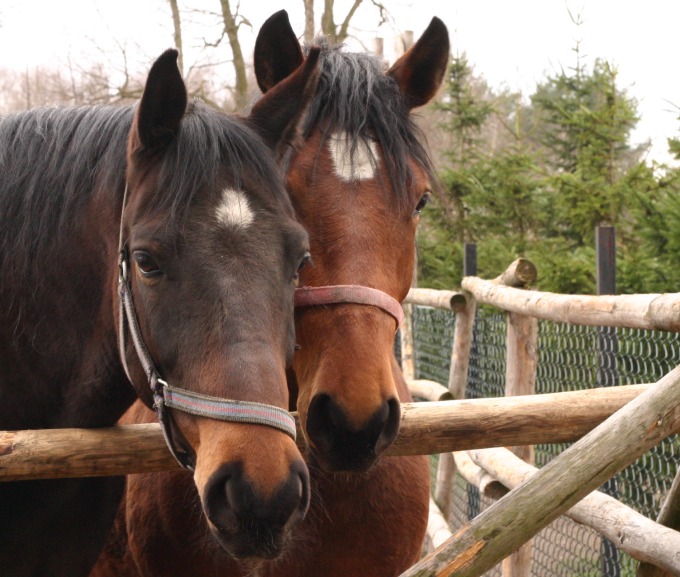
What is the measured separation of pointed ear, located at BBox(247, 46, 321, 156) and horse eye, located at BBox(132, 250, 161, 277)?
617mm

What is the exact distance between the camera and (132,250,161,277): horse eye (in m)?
1.94

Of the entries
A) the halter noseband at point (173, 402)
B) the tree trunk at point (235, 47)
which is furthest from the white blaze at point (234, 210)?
the tree trunk at point (235, 47)

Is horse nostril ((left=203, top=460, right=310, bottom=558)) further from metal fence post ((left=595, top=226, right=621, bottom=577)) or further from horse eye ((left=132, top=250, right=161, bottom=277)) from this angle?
metal fence post ((left=595, top=226, right=621, bottom=577))

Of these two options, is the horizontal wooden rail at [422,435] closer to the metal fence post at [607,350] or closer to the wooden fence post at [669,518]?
the wooden fence post at [669,518]

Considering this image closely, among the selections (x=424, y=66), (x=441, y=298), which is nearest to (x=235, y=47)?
(x=441, y=298)

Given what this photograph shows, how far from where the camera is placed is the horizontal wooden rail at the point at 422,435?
210 cm

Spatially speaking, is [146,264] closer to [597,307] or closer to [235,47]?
[597,307]

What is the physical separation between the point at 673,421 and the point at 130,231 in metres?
1.69

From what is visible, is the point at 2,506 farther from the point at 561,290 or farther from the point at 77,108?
the point at 561,290

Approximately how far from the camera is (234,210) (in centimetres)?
197

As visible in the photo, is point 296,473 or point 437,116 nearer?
point 296,473

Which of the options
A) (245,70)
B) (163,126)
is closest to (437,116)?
(245,70)

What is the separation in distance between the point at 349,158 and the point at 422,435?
989 millimetres

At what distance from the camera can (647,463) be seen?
477cm
